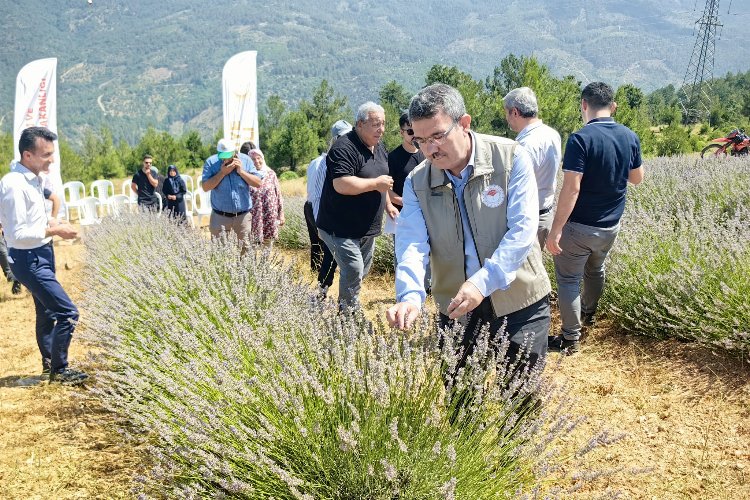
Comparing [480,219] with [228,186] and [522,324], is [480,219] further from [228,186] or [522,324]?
[228,186]

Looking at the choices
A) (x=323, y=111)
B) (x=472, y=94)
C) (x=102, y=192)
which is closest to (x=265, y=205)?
(x=102, y=192)

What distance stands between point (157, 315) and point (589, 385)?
259 centimetres

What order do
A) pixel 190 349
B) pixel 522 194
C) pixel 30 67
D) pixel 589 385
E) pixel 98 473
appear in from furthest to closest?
pixel 30 67
pixel 589 385
pixel 98 473
pixel 190 349
pixel 522 194

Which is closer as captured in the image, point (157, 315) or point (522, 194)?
point (522, 194)

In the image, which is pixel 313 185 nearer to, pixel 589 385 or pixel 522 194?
pixel 589 385

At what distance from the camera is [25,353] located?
183 inches

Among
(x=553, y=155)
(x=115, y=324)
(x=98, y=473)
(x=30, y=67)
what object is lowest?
(x=98, y=473)

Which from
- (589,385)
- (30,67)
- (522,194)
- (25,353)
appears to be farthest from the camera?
(30,67)

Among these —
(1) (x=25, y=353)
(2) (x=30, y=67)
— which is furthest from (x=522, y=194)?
(2) (x=30, y=67)

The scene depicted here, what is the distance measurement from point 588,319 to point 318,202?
2.67 m

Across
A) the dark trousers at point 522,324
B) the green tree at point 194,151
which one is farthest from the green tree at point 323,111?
the dark trousers at point 522,324

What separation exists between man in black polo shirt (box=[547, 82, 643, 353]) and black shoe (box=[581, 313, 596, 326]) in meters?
0.44

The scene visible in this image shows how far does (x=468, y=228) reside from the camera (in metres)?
2.00

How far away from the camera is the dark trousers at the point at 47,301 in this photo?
3.73m
